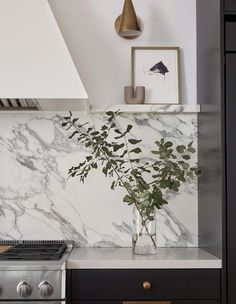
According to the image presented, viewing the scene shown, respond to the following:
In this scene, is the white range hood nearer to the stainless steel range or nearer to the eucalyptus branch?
the eucalyptus branch

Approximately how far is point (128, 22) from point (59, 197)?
100 cm

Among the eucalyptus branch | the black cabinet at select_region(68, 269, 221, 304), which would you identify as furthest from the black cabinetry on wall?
the eucalyptus branch

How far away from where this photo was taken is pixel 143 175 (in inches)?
109

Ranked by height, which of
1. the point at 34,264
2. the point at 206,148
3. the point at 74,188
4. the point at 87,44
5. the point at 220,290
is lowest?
the point at 220,290

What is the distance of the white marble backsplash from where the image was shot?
9.00ft

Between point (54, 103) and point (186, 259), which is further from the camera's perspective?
point (54, 103)

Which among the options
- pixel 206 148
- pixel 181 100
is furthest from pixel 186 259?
pixel 181 100

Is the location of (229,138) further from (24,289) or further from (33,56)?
(24,289)

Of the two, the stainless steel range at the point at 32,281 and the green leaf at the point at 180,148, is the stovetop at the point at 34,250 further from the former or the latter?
the green leaf at the point at 180,148

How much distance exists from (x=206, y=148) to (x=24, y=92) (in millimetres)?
944

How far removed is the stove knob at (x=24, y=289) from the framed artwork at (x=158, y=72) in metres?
1.21

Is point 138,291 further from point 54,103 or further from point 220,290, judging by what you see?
point 54,103

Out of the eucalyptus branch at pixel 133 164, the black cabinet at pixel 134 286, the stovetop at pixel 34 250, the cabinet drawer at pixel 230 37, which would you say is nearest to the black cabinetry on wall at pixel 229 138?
the cabinet drawer at pixel 230 37

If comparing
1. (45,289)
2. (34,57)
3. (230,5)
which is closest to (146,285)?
(45,289)
